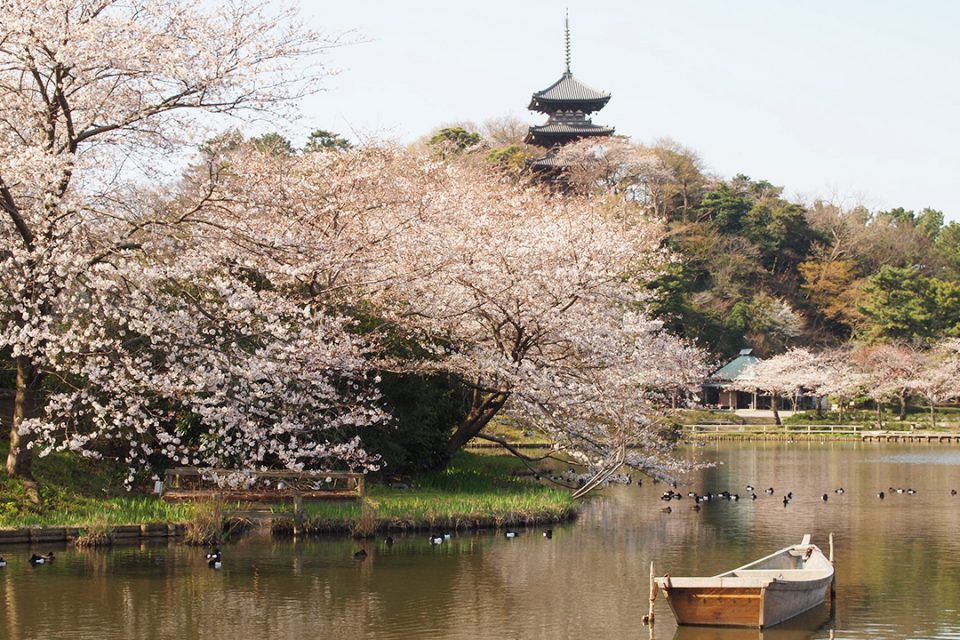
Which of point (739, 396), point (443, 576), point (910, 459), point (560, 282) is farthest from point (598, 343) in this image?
point (739, 396)

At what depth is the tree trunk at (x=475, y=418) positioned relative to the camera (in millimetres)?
21375

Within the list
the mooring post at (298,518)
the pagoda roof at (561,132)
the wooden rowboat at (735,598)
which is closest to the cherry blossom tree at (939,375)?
the pagoda roof at (561,132)

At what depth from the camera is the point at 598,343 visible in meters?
20.7

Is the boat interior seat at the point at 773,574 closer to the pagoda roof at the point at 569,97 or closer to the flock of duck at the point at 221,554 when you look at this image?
the flock of duck at the point at 221,554

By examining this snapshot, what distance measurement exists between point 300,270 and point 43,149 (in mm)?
3765

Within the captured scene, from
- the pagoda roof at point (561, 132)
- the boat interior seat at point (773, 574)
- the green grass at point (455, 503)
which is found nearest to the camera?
the boat interior seat at point (773, 574)

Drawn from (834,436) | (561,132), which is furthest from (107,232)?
(561,132)

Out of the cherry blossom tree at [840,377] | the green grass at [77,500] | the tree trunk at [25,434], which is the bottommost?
the green grass at [77,500]

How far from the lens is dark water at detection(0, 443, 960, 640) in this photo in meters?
11.7

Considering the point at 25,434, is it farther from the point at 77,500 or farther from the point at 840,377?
the point at 840,377

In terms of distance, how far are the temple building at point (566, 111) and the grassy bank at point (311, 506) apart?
51.1 meters

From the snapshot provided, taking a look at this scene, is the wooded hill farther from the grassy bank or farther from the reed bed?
the reed bed

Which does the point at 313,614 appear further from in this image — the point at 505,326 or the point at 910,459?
the point at 910,459

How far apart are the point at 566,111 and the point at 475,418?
2144 inches
